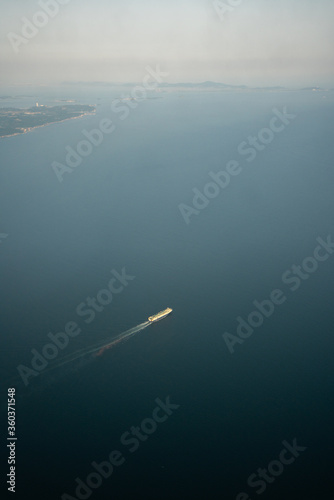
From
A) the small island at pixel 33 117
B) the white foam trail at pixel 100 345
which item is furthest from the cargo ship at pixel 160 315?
the small island at pixel 33 117

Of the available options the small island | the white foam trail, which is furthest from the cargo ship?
the small island

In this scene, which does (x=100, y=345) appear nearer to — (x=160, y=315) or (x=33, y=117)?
(x=160, y=315)

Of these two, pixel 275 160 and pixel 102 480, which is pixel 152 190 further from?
pixel 102 480

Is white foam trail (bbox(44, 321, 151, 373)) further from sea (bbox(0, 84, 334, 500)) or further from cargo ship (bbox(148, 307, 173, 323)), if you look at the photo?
cargo ship (bbox(148, 307, 173, 323))

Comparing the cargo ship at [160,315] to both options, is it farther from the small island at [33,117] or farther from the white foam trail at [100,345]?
the small island at [33,117]

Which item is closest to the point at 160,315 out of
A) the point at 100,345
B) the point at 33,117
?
the point at 100,345

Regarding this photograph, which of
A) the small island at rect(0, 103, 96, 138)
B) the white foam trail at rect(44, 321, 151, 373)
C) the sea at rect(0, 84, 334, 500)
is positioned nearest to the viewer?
the sea at rect(0, 84, 334, 500)
